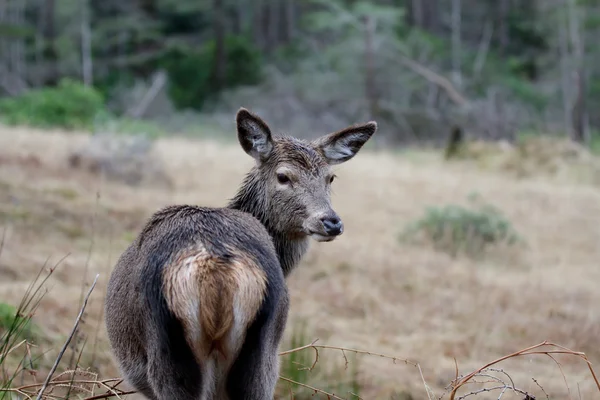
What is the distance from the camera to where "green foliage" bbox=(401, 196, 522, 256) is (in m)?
12.8

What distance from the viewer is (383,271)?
437 inches

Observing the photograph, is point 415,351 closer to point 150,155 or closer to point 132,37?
point 150,155

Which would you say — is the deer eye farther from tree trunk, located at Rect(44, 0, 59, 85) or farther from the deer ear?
tree trunk, located at Rect(44, 0, 59, 85)

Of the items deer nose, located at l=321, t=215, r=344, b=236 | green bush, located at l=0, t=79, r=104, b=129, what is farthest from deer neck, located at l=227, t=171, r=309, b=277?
green bush, located at l=0, t=79, r=104, b=129

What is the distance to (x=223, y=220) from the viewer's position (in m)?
3.98

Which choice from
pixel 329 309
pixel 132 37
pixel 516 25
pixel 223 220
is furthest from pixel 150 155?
pixel 516 25

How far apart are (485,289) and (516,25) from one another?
3831cm

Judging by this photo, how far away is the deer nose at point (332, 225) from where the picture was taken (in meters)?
5.17

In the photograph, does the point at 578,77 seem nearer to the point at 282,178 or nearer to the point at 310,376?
the point at 310,376

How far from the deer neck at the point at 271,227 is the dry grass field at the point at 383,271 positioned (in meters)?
1.04

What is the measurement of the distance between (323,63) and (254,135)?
3246 cm

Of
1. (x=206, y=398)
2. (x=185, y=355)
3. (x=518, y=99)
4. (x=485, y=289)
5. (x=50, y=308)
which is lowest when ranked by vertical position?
(x=518, y=99)

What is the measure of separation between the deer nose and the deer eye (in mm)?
441

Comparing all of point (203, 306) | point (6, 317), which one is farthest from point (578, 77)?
point (203, 306)
